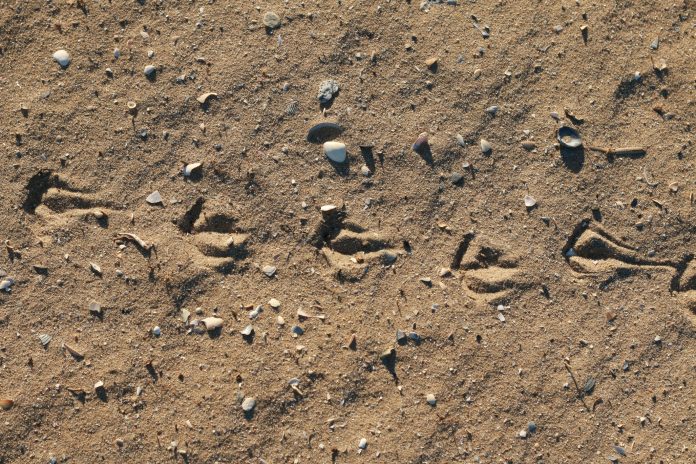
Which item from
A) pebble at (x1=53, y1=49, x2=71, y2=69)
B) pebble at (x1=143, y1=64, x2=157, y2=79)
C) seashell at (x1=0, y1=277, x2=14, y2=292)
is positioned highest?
pebble at (x1=53, y1=49, x2=71, y2=69)

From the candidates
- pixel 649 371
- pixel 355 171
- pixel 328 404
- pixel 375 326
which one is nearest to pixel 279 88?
pixel 355 171

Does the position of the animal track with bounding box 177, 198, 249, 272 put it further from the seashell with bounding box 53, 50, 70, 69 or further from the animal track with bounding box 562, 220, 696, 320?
the animal track with bounding box 562, 220, 696, 320

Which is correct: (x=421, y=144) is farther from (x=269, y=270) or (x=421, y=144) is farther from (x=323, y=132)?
(x=269, y=270)

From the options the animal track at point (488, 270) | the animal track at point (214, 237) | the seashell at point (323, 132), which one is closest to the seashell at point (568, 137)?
the animal track at point (488, 270)

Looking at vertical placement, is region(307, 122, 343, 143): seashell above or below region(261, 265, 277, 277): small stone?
above

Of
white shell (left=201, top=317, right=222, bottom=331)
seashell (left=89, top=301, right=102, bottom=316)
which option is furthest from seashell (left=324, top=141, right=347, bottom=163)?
seashell (left=89, top=301, right=102, bottom=316)

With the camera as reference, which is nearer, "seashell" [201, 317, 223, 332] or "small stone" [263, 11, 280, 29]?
"seashell" [201, 317, 223, 332]

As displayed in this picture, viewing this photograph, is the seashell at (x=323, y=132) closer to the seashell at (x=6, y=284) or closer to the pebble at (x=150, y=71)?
the pebble at (x=150, y=71)
